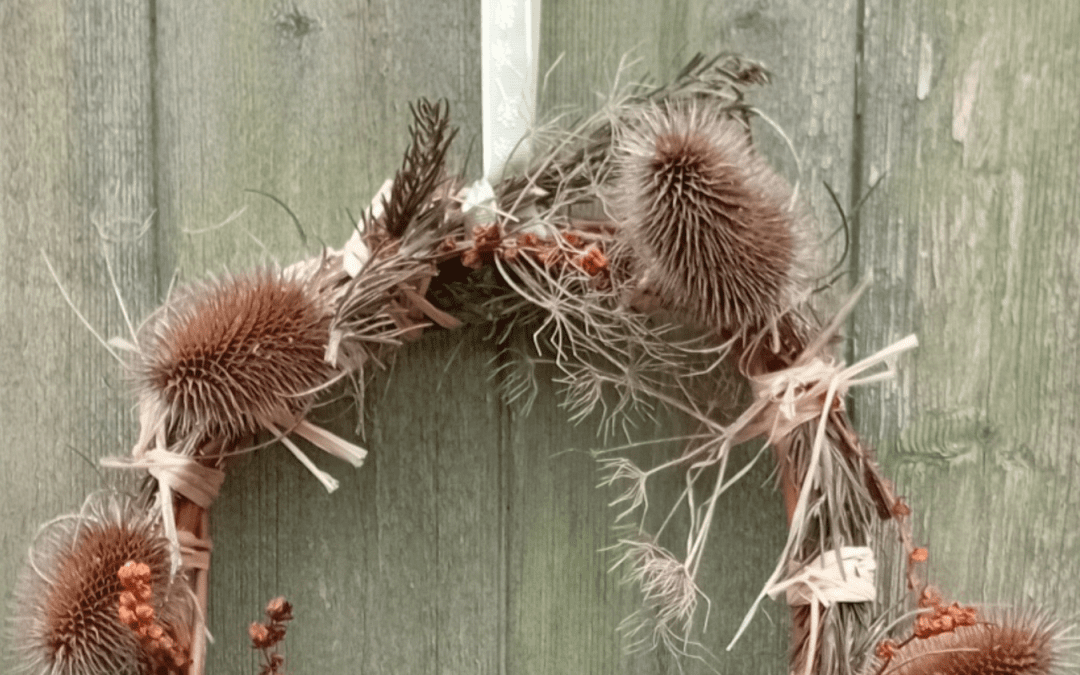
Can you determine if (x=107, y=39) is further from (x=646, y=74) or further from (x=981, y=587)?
(x=981, y=587)

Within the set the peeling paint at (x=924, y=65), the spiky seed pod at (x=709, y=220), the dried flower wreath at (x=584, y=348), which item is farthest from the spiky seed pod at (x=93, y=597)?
the peeling paint at (x=924, y=65)

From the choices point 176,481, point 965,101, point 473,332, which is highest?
point 965,101

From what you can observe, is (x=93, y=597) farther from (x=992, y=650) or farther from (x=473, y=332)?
(x=992, y=650)

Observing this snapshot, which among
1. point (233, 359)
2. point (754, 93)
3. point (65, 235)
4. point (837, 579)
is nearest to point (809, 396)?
point (837, 579)

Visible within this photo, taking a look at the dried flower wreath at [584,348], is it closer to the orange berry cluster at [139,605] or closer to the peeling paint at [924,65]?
the orange berry cluster at [139,605]

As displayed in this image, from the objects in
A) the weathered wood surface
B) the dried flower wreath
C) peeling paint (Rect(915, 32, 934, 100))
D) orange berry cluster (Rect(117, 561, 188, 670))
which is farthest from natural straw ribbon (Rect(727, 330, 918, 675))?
orange berry cluster (Rect(117, 561, 188, 670))
